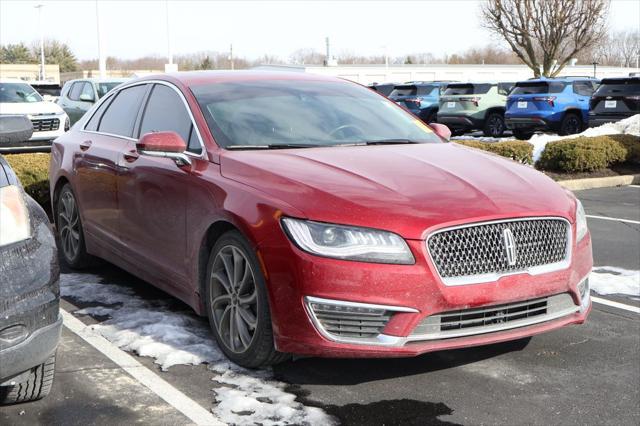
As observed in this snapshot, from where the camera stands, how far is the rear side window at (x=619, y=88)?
18.1 meters

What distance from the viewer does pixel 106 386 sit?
397 centimetres

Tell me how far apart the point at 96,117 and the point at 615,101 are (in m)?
14.6

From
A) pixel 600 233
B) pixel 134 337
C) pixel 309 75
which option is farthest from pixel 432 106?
pixel 134 337

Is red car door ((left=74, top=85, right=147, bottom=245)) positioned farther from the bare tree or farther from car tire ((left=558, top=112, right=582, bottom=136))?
the bare tree

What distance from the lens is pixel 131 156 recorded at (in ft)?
17.5

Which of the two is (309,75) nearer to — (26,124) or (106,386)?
(26,124)

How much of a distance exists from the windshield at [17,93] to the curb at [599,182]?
11.6 meters

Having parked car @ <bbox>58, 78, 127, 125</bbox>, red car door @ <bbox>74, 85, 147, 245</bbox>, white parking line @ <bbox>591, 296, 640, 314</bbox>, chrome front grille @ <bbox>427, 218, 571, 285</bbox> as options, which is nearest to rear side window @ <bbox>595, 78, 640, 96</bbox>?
parked car @ <bbox>58, 78, 127, 125</bbox>

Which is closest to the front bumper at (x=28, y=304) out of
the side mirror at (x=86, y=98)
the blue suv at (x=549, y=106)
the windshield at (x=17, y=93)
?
the side mirror at (x=86, y=98)

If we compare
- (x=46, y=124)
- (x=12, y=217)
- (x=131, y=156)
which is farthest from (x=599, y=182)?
(x=46, y=124)

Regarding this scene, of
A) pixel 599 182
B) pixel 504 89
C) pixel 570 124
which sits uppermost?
pixel 504 89

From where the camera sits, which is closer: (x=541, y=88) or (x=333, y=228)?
(x=333, y=228)

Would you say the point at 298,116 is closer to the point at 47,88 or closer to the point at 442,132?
the point at 442,132

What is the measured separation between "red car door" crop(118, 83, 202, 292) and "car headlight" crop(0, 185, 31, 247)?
1347mm
